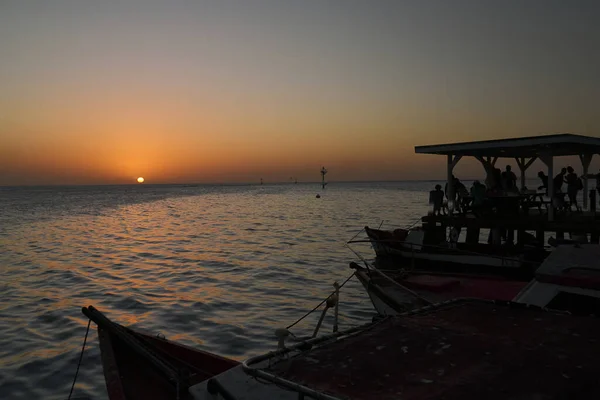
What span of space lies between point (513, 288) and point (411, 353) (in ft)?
27.1

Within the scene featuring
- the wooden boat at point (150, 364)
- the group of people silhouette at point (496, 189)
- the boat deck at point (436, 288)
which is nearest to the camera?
the wooden boat at point (150, 364)

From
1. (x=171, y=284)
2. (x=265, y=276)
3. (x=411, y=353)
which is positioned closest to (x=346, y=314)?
(x=265, y=276)

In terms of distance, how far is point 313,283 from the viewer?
1966cm

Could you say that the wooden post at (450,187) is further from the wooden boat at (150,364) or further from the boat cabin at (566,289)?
the wooden boat at (150,364)

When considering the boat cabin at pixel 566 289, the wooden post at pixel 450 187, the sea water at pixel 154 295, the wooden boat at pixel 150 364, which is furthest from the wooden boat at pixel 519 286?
the wooden post at pixel 450 187

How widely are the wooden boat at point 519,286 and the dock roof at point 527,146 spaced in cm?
667

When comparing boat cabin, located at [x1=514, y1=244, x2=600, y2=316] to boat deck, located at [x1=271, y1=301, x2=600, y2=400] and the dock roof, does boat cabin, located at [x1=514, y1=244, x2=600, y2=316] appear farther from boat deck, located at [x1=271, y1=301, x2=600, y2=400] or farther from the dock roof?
the dock roof

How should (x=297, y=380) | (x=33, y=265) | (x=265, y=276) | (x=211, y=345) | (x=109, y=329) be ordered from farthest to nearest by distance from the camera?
(x=33, y=265) → (x=265, y=276) → (x=211, y=345) → (x=109, y=329) → (x=297, y=380)

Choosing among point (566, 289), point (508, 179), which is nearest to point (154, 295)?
point (566, 289)

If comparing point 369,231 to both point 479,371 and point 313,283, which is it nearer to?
point 313,283

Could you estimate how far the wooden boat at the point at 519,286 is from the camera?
8945 millimetres

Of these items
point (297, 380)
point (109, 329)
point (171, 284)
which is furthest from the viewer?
point (171, 284)

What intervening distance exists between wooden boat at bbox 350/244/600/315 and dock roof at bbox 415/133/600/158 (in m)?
6.67

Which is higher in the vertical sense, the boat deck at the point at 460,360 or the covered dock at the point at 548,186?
the covered dock at the point at 548,186
